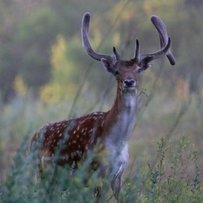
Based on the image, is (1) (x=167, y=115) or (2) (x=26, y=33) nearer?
(1) (x=167, y=115)

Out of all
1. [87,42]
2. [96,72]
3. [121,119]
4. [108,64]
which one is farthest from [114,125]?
[96,72]

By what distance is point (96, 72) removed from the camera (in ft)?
129

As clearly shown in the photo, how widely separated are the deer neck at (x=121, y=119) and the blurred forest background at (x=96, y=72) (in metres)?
0.13

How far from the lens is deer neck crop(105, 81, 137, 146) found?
29.9ft

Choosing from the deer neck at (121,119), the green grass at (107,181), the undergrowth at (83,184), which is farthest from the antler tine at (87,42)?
the undergrowth at (83,184)

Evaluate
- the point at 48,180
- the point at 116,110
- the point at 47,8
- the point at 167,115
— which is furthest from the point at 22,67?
the point at 48,180

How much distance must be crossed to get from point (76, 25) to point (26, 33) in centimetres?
278

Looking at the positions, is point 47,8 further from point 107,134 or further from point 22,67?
point 107,134

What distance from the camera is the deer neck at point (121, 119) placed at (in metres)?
9.10

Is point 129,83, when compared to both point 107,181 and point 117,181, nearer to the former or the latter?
point 117,181

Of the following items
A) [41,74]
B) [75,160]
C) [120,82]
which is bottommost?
[41,74]

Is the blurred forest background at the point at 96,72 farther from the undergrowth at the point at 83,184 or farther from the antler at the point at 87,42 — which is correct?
the antler at the point at 87,42

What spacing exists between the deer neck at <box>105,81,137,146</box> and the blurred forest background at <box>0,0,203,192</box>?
0.43ft

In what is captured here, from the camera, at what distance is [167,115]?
1984 cm
